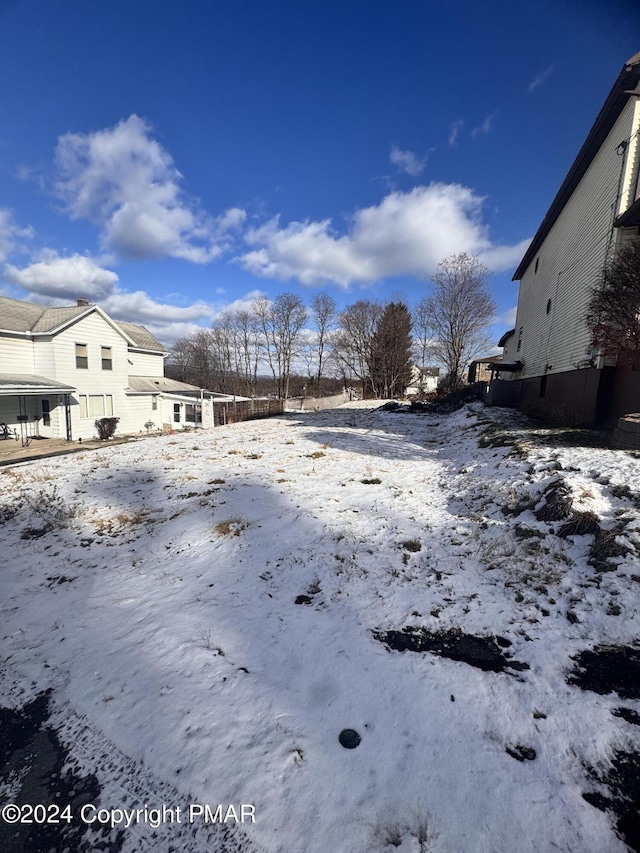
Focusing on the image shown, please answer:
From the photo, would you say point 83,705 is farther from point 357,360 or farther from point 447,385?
point 357,360

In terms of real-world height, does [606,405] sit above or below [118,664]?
above

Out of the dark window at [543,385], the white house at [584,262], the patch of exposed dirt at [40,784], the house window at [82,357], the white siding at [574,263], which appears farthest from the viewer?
the house window at [82,357]

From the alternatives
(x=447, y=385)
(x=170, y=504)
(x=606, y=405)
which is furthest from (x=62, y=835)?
(x=447, y=385)

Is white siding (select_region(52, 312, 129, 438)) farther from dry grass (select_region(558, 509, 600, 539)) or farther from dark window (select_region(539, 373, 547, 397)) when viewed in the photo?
dark window (select_region(539, 373, 547, 397))

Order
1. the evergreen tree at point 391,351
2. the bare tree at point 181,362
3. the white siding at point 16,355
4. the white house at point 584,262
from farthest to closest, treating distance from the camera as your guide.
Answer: the bare tree at point 181,362
the evergreen tree at point 391,351
the white siding at point 16,355
the white house at point 584,262

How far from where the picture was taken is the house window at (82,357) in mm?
18656

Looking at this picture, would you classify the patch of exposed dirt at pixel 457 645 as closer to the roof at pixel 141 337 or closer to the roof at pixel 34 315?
the roof at pixel 34 315

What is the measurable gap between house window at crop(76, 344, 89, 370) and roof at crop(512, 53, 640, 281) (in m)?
23.2

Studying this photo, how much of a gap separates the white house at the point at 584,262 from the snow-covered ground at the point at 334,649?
498 centimetres

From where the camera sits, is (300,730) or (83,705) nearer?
(300,730)

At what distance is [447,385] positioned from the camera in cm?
3167

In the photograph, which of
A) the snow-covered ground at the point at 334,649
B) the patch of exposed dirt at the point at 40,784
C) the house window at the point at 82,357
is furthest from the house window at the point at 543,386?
the house window at the point at 82,357

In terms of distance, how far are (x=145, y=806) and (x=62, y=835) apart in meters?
0.37

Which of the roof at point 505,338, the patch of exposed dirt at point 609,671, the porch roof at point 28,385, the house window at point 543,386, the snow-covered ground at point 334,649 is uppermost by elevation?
the roof at point 505,338
